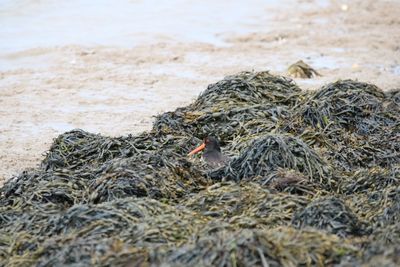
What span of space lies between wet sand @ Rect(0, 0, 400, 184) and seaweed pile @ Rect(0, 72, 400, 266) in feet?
4.08

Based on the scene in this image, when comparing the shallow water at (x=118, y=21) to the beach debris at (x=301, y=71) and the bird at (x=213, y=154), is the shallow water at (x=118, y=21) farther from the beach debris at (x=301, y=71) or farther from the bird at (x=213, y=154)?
the bird at (x=213, y=154)

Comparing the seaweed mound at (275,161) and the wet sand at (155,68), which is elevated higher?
the seaweed mound at (275,161)

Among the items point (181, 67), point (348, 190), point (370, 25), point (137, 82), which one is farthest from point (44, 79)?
point (370, 25)

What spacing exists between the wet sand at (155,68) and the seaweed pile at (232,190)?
1245 mm

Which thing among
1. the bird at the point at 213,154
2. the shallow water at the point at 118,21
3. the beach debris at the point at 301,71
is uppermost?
the shallow water at the point at 118,21

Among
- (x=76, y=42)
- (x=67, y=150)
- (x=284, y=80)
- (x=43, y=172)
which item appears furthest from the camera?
(x=76, y=42)

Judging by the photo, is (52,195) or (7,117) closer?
(52,195)

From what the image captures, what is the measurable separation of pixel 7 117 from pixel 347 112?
135 inches

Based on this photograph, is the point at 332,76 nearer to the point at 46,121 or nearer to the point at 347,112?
the point at 347,112

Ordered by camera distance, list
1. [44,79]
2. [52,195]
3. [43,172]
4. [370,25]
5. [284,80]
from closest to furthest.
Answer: [52,195]
[43,172]
[284,80]
[44,79]
[370,25]

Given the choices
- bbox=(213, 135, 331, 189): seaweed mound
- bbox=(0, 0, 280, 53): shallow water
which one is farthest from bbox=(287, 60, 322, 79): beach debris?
bbox=(213, 135, 331, 189): seaweed mound

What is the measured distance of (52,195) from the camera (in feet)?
17.5

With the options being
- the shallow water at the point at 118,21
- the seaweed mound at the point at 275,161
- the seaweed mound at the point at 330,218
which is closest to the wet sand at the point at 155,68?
the shallow water at the point at 118,21

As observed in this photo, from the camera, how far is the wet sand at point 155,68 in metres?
8.22
